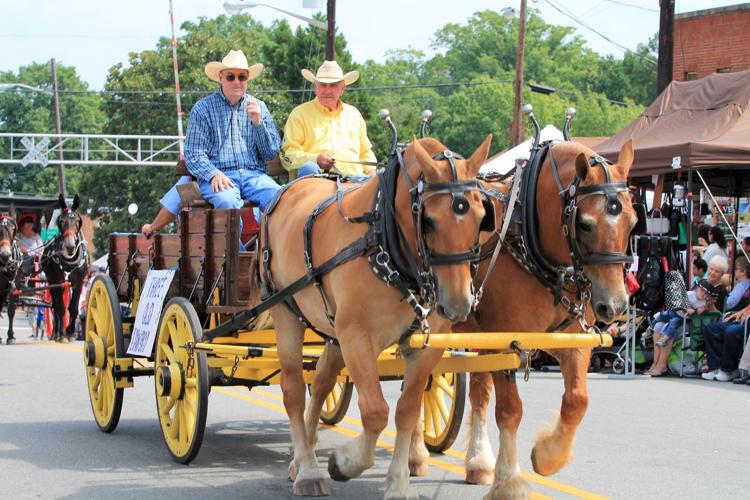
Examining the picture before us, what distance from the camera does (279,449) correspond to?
8523 mm

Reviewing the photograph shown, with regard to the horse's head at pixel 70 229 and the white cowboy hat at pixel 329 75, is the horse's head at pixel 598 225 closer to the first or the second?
the white cowboy hat at pixel 329 75

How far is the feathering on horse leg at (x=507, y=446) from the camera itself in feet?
21.0

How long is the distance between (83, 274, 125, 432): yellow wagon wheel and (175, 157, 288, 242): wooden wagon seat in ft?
3.50

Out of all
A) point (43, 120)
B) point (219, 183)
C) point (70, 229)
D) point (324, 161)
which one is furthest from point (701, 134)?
point (43, 120)

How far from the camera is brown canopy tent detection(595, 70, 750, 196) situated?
14.5 meters

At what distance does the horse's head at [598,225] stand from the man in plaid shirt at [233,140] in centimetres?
312

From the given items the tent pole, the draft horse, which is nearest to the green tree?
the tent pole

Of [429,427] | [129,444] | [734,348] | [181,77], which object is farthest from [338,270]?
[181,77]

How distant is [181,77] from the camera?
4678 centimetres

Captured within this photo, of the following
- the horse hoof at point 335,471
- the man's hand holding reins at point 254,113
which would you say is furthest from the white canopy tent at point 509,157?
the horse hoof at point 335,471

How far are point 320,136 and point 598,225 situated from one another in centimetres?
322

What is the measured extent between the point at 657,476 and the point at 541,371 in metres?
7.97

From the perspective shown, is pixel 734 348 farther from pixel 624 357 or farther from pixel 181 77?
pixel 181 77

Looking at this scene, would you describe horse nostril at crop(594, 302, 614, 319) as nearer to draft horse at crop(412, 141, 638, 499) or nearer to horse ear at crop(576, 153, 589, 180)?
draft horse at crop(412, 141, 638, 499)
